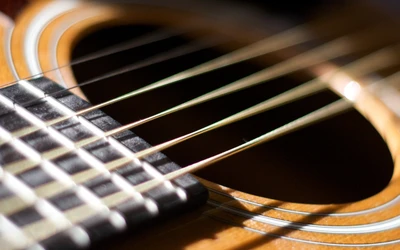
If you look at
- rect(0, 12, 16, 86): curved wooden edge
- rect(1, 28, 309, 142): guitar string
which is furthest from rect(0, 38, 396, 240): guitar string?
rect(0, 12, 16, 86): curved wooden edge

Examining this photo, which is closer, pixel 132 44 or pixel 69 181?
pixel 69 181

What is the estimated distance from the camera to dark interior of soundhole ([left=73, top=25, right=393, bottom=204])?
792 millimetres

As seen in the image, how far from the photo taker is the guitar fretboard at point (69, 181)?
470 mm

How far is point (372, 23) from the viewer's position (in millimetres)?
983

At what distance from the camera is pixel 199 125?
831mm

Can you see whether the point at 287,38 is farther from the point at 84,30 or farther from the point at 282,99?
the point at 84,30

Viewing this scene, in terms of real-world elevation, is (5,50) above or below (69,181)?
above

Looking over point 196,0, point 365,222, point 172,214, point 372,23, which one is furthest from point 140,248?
point 372,23

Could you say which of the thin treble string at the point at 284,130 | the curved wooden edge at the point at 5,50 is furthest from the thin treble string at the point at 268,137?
the curved wooden edge at the point at 5,50

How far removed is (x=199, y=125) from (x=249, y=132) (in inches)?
3.0

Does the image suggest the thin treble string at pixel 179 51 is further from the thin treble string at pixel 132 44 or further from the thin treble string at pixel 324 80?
the thin treble string at pixel 324 80

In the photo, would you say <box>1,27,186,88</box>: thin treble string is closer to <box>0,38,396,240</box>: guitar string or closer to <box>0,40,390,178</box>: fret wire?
<box>0,40,390,178</box>: fret wire

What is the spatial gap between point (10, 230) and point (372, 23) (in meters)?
0.73

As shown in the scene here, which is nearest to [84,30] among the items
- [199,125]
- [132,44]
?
[132,44]
